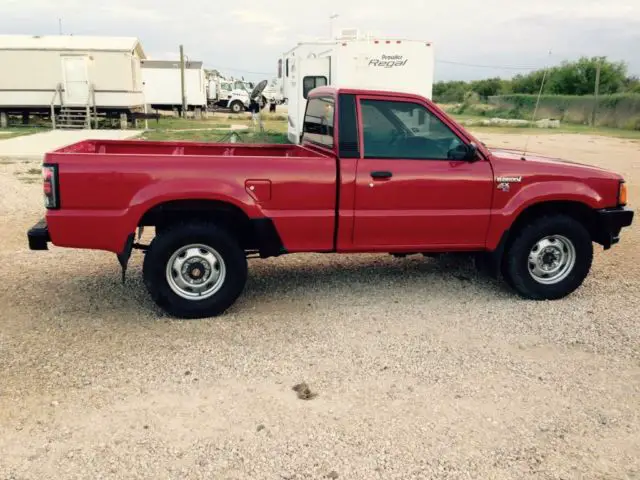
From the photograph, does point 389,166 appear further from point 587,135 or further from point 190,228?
point 587,135

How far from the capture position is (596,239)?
604 centimetres

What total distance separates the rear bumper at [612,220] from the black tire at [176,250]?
3.23 m

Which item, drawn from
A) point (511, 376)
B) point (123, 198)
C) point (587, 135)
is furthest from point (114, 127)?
point (511, 376)

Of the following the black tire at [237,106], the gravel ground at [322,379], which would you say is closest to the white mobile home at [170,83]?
the black tire at [237,106]

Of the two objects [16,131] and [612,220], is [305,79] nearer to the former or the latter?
[612,220]

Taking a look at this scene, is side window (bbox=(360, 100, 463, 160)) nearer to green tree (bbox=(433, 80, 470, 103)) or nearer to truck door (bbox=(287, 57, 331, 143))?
truck door (bbox=(287, 57, 331, 143))

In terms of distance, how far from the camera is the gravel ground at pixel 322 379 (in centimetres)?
335

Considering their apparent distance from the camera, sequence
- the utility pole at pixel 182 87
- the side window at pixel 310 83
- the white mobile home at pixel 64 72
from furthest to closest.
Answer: the utility pole at pixel 182 87 → the white mobile home at pixel 64 72 → the side window at pixel 310 83

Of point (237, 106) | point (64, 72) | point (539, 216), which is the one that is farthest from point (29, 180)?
point (237, 106)

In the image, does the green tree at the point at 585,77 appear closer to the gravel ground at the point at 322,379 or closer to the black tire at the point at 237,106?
the black tire at the point at 237,106

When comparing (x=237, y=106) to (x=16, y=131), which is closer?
(x=16, y=131)

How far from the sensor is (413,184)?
17.8 feet

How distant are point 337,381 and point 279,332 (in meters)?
0.95

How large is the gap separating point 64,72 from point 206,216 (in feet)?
68.7
